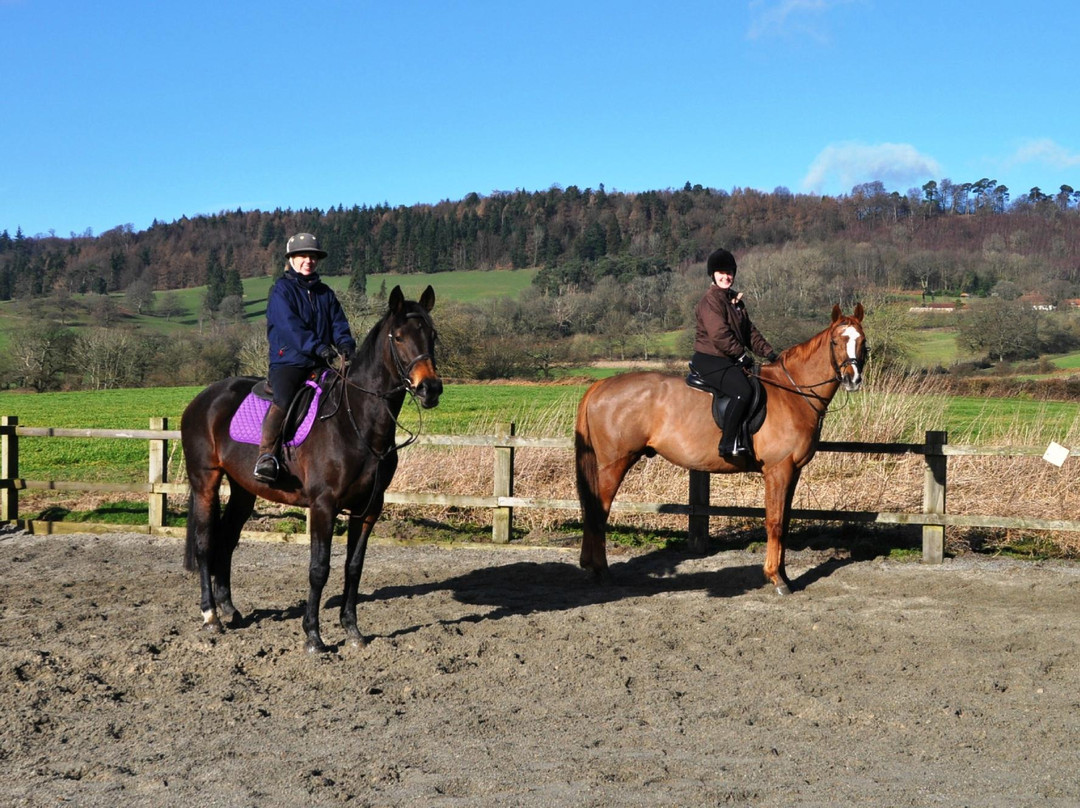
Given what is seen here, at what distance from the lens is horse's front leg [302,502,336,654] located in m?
6.52

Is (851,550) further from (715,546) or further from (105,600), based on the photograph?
(105,600)

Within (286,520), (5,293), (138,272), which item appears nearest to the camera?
(286,520)

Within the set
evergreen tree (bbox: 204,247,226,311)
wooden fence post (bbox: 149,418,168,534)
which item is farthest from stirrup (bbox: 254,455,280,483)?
evergreen tree (bbox: 204,247,226,311)

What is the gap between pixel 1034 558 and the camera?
9883mm

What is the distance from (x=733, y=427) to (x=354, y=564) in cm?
357

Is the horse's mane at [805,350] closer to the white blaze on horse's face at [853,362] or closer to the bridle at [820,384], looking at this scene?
the bridle at [820,384]

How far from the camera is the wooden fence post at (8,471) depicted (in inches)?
456

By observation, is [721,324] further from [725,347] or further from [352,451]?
[352,451]

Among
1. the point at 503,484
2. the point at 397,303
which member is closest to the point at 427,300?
the point at 397,303

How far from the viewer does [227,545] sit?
7.64 meters

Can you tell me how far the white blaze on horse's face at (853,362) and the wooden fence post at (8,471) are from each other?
9.39 metres

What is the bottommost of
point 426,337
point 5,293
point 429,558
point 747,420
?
point 429,558

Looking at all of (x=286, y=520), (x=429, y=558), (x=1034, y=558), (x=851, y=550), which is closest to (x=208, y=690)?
(x=429, y=558)

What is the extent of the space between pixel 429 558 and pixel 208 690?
14.8 feet
